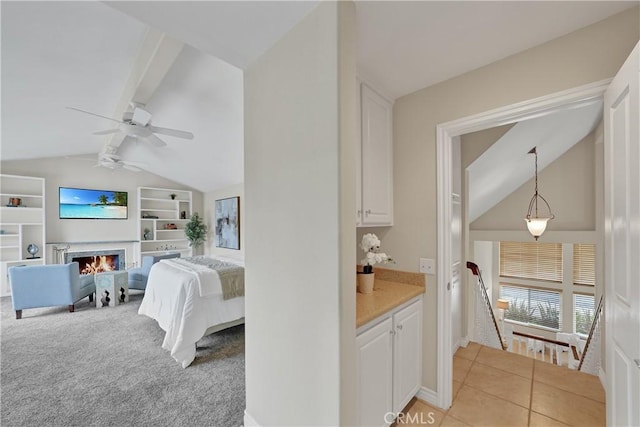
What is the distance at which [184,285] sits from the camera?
2.75 metres

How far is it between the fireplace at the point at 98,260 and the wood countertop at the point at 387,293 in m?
6.67

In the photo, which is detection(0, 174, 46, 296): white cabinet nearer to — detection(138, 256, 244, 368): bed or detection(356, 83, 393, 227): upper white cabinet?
detection(138, 256, 244, 368): bed

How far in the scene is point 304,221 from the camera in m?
1.28

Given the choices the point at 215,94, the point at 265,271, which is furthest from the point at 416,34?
the point at 215,94

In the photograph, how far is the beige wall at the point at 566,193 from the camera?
432 cm

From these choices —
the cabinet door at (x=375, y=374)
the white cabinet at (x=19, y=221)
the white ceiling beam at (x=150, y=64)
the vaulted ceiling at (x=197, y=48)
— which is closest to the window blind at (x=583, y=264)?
the vaulted ceiling at (x=197, y=48)

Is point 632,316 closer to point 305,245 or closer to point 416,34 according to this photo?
point 305,245

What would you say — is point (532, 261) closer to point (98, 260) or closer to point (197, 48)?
point (197, 48)

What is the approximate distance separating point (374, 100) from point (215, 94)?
2.03 meters

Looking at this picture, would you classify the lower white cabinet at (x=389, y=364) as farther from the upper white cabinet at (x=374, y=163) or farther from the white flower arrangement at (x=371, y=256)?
the upper white cabinet at (x=374, y=163)

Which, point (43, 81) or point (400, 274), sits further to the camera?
point (43, 81)

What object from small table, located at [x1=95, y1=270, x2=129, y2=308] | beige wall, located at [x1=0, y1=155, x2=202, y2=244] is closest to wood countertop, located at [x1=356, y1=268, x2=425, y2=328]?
small table, located at [x1=95, y1=270, x2=129, y2=308]

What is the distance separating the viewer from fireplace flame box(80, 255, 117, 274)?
19.2ft

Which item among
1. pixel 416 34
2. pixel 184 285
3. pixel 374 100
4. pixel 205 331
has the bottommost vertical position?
pixel 205 331
